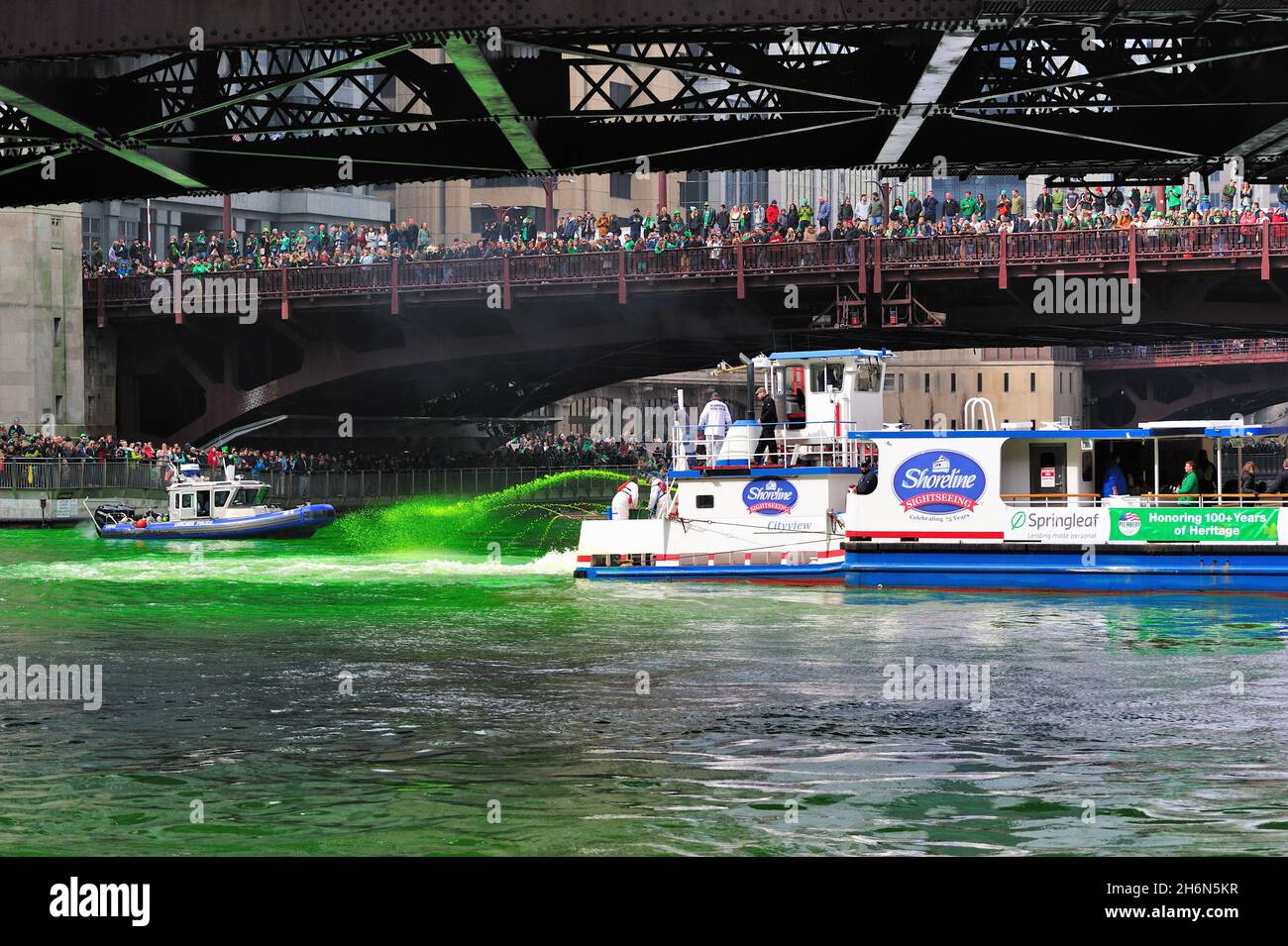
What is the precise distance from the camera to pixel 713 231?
68.8m

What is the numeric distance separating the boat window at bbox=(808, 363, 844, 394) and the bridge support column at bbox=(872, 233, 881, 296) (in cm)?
2205

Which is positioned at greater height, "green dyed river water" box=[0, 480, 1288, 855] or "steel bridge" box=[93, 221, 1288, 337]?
"steel bridge" box=[93, 221, 1288, 337]

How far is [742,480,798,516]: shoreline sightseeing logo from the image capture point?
40469mm

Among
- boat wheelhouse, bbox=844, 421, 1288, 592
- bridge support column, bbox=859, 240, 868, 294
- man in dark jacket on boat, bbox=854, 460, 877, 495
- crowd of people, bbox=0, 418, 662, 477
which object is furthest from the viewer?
crowd of people, bbox=0, 418, 662, 477

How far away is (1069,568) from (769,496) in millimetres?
7331

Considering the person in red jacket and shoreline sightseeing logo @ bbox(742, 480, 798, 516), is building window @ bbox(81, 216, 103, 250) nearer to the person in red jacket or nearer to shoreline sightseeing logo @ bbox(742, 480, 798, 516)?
the person in red jacket

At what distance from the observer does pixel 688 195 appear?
162500 millimetres

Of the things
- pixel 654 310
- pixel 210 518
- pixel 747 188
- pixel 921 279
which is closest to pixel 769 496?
pixel 921 279

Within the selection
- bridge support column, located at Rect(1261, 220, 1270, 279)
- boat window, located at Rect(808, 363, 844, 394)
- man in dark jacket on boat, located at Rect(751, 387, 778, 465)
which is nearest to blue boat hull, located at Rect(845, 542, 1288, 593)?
man in dark jacket on boat, located at Rect(751, 387, 778, 465)

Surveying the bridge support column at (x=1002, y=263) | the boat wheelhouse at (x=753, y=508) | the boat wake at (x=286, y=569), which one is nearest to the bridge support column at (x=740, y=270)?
the bridge support column at (x=1002, y=263)

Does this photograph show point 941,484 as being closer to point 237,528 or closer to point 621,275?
point 237,528

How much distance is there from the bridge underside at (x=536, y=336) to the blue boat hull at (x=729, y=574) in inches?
1054

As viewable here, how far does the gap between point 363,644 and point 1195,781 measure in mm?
15945

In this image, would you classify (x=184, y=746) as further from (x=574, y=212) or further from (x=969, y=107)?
(x=574, y=212)
